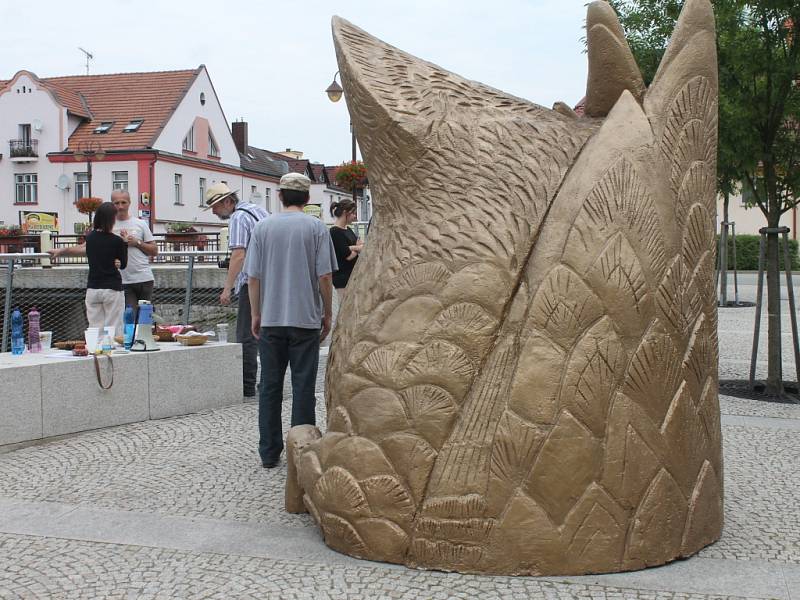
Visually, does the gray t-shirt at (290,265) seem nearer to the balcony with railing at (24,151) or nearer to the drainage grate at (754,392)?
the drainage grate at (754,392)

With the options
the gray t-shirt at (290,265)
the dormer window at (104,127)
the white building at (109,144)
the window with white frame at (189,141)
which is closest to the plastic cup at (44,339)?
the gray t-shirt at (290,265)

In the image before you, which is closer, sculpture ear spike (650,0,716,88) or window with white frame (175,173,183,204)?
sculpture ear spike (650,0,716,88)

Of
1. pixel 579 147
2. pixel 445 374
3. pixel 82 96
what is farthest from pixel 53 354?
pixel 82 96

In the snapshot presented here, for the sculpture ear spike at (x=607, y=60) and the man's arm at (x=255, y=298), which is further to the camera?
the man's arm at (x=255, y=298)

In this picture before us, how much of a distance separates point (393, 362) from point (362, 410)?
0.92ft

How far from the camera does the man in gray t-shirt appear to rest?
549 centimetres

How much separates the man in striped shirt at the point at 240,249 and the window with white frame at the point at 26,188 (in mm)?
36592

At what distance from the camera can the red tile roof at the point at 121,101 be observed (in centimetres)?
3972

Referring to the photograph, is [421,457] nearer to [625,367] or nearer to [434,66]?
[625,367]

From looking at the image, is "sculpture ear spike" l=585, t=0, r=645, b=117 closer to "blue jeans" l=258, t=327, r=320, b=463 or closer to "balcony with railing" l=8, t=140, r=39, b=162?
"blue jeans" l=258, t=327, r=320, b=463

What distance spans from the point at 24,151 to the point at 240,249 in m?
37.5

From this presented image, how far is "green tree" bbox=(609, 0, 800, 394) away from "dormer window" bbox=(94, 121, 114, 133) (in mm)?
35965

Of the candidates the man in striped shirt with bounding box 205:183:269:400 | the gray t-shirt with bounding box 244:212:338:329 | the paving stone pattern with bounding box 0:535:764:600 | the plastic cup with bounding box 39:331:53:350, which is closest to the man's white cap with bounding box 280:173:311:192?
the gray t-shirt with bounding box 244:212:338:329

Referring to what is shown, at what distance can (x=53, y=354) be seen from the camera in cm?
727
